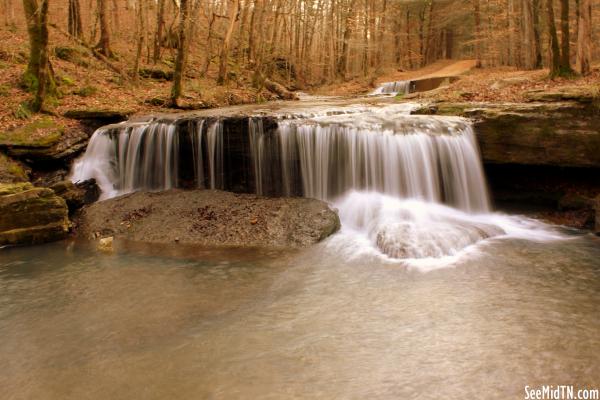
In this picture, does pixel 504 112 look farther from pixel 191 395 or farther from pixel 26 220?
pixel 26 220

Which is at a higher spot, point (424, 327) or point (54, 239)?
point (54, 239)

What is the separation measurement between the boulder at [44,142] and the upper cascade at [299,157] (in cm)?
38

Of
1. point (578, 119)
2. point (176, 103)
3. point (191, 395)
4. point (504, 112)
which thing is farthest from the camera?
point (176, 103)

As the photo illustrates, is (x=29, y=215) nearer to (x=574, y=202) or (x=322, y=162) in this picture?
(x=322, y=162)

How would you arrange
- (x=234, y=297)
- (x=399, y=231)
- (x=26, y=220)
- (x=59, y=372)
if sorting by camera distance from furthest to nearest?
(x=26, y=220) < (x=399, y=231) < (x=234, y=297) < (x=59, y=372)

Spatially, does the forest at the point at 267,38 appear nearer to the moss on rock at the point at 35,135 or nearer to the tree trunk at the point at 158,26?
the tree trunk at the point at 158,26

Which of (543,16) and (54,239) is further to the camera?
(543,16)

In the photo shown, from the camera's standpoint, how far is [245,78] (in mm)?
25703

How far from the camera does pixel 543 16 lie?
81.4 feet

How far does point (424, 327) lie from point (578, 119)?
7.28 meters

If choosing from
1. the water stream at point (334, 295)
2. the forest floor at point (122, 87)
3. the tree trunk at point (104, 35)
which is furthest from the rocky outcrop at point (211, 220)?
the tree trunk at point (104, 35)

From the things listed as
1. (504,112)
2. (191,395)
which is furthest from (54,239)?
(504,112)

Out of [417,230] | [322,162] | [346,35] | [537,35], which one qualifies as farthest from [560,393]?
[346,35]

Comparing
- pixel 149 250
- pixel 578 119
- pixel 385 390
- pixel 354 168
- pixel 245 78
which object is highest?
pixel 245 78
